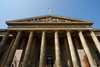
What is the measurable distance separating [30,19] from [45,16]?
444 cm

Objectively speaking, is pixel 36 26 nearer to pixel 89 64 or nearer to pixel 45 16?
pixel 45 16

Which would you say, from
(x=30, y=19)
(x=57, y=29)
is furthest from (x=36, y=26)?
(x=57, y=29)

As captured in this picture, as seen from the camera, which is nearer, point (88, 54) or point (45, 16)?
point (88, 54)

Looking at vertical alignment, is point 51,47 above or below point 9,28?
below

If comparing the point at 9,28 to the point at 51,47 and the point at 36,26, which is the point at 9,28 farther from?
the point at 51,47

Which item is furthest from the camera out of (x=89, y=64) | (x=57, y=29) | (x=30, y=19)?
(x=30, y=19)

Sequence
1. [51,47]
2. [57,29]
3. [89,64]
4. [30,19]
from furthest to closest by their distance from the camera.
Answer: [51,47] → [30,19] → [57,29] → [89,64]

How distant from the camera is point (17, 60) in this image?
1289 centimetres

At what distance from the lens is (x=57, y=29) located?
1691cm

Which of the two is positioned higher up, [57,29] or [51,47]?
[57,29]

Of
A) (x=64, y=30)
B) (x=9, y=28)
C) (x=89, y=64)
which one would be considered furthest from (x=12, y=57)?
(x=89, y=64)

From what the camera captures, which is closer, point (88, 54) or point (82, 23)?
point (88, 54)

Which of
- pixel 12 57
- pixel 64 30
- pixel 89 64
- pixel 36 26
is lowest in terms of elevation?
pixel 89 64

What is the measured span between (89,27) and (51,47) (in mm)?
12295
